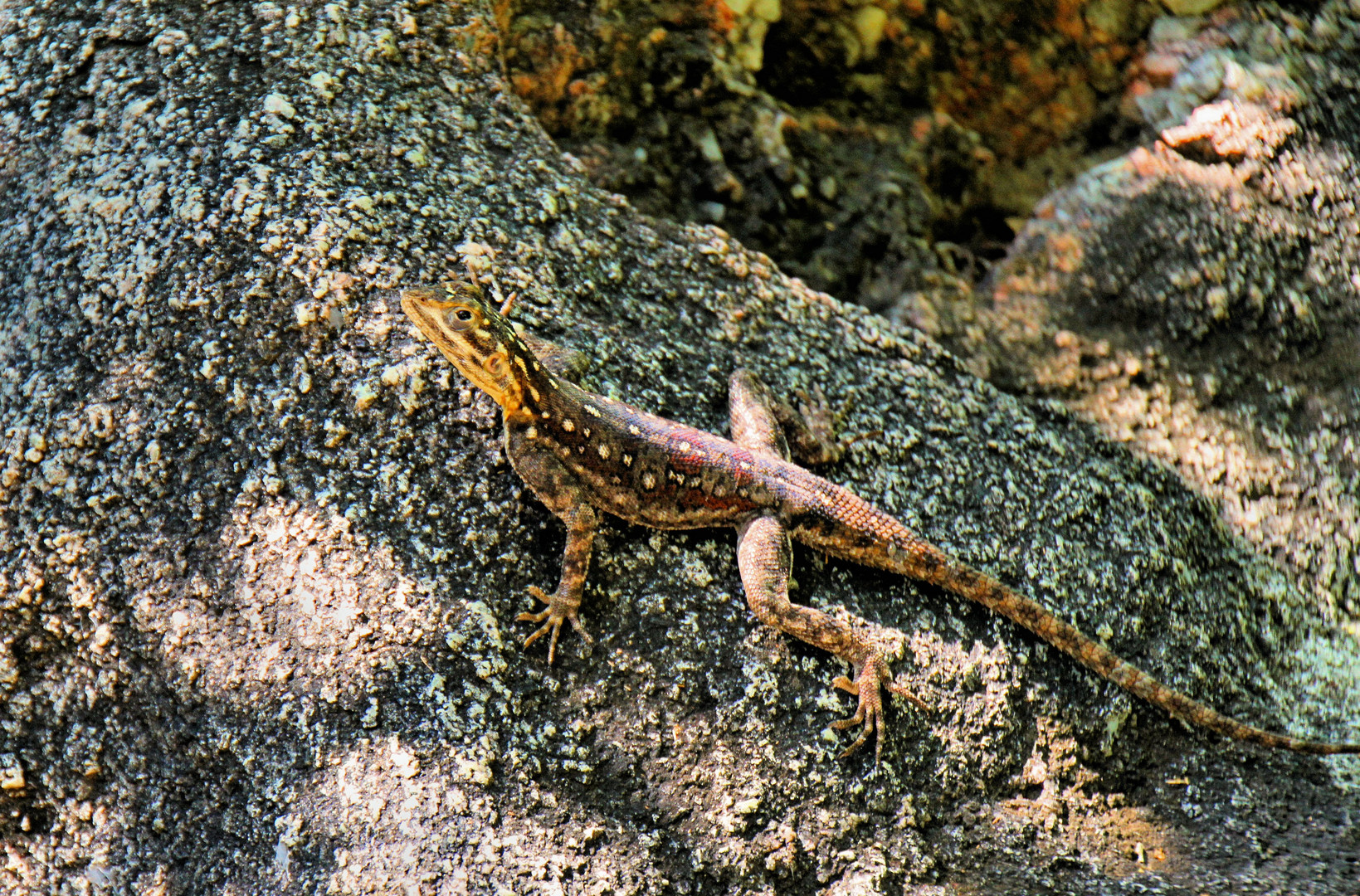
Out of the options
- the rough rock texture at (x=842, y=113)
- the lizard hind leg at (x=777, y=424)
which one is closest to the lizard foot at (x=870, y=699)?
the lizard hind leg at (x=777, y=424)

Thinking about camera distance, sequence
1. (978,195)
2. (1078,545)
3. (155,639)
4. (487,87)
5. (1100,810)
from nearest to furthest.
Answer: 1. (155,639)
2. (1100,810)
3. (1078,545)
4. (487,87)
5. (978,195)

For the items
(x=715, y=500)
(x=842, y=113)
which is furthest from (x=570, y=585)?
(x=842, y=113)

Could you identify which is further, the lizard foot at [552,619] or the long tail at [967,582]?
the long tail at [967,582]

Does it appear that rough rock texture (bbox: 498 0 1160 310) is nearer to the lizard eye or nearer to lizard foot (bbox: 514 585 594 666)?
the lizard eye

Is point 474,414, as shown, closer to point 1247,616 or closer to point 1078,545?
point 1078,545

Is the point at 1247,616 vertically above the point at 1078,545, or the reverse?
the point at 1078,545

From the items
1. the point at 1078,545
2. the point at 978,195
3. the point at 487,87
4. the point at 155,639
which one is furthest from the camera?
the point at 978,195

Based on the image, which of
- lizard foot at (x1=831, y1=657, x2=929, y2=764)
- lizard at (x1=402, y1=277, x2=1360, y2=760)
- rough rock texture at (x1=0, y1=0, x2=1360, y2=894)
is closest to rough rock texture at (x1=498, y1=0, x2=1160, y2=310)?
rough rock texture at (x1=0, y1=0, x2=1360, y2=894)

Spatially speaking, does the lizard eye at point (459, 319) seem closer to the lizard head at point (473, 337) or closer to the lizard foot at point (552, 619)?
the lizard head at point (473, 337)

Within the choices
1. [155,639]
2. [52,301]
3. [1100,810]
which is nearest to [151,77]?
[52,301]
